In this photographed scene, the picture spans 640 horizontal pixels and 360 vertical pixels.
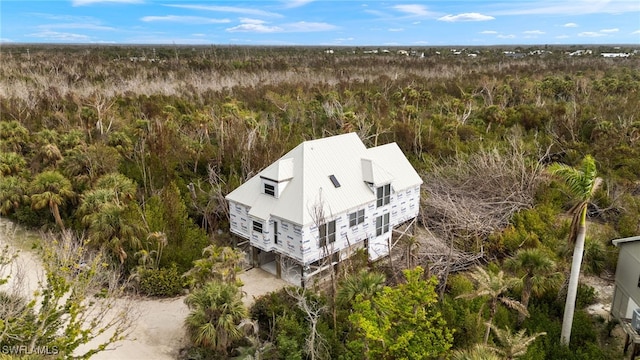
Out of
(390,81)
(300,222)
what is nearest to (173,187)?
(300,222)

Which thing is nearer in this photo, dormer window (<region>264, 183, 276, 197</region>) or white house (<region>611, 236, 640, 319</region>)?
white house (<region>611, 236, 640, 319</region>)

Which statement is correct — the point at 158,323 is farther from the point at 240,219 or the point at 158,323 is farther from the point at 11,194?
the point at 11,194

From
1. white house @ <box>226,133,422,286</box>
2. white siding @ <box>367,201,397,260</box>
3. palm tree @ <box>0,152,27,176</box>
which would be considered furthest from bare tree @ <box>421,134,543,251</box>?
palm tree @ <box>0,152,27,176</box>

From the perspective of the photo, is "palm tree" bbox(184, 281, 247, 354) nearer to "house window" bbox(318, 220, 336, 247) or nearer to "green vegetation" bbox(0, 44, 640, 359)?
"green vegetation" bbox(0, 44, 640, 359)

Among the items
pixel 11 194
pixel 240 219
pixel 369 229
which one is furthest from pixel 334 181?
pixel 11 194

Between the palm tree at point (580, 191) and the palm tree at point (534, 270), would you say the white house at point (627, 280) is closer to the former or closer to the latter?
the palm tree at point (534, 270)

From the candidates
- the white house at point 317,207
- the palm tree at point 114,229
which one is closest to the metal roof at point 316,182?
the white house at point 317,207

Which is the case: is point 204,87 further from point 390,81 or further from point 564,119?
point 564,119
